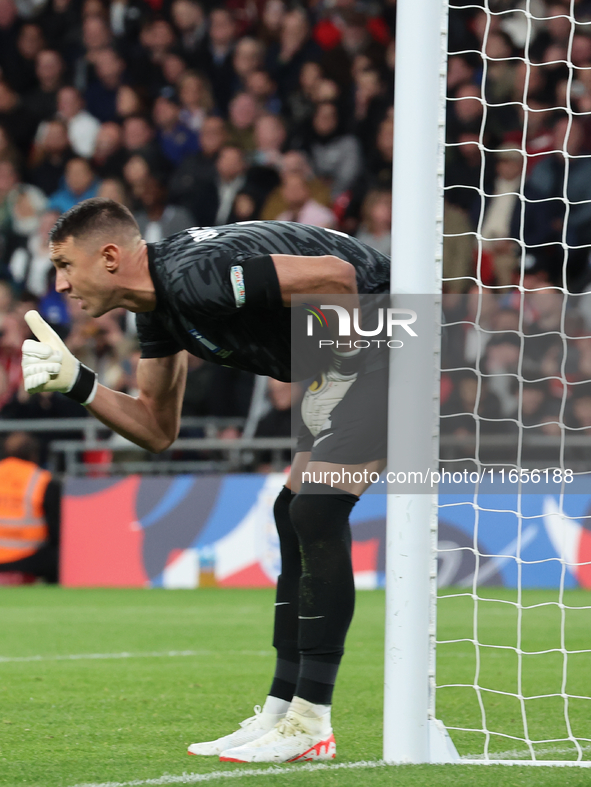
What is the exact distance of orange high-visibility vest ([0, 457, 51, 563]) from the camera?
902 centimetres

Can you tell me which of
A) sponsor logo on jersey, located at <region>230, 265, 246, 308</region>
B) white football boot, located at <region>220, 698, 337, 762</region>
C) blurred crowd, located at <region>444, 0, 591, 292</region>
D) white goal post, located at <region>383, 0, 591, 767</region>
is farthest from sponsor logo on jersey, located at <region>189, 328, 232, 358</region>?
blurred crowd, located at <region>444, 0, 591, 292</region>

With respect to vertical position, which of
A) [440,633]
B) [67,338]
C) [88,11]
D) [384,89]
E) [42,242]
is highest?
[88,11]

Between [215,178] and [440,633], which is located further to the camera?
[215,178]

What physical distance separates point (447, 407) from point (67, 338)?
356 cm

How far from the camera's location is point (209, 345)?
129 inches

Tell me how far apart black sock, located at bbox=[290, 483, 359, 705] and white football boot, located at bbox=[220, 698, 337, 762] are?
2.3 inches

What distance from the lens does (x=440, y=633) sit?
6098 millimetres

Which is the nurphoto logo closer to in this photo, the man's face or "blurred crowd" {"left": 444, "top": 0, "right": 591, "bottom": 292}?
the man's face

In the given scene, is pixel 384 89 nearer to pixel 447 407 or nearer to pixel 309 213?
pixel 309 213

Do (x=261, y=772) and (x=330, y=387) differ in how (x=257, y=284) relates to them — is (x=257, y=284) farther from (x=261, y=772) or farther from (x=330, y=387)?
(x=261, y=772)

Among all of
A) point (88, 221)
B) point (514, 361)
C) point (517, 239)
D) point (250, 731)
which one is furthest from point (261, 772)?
point (514, 361)

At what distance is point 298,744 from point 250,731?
27 centimetres

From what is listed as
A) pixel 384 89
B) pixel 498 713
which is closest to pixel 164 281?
pixel 498 713

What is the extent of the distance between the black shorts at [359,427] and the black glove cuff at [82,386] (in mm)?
703
